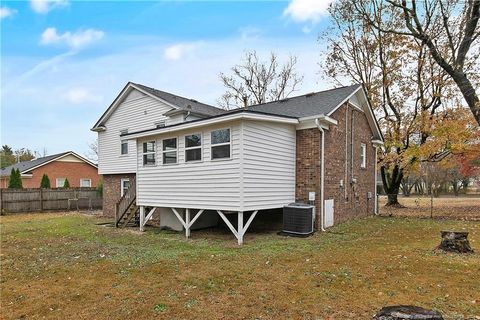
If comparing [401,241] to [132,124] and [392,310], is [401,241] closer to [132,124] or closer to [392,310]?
[392,310]

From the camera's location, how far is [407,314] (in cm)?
338

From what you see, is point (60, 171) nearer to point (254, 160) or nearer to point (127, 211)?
point (127, 211)

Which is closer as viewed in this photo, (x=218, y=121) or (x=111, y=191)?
(x=218, y=121)

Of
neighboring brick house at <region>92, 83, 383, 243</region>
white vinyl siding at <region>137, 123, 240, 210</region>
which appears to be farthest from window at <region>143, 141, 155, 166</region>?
white vinyl siding at <region>137, 123, 240, 210</region>

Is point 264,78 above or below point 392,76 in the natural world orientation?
above

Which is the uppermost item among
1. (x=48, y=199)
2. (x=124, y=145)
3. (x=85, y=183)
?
(x=124, y=145)

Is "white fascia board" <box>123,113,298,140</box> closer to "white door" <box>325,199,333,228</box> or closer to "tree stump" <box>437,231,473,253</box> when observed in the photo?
"white door" <box>325,199,333,228</box>

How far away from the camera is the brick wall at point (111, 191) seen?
1697cm

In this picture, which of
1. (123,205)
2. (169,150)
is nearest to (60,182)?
(123,205)

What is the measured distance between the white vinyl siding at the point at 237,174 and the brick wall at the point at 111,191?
6317mm

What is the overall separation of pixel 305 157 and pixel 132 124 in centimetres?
971

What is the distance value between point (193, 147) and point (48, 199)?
16.1 m

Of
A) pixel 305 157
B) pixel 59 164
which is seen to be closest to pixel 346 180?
pixel 305 157

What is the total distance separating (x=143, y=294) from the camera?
506 cm
